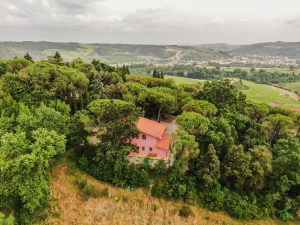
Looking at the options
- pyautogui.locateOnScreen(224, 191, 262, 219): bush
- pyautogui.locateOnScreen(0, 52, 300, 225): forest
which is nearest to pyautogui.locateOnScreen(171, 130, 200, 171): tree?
pyautogui.locateOnScreen(0, 52, 300, 225): forest

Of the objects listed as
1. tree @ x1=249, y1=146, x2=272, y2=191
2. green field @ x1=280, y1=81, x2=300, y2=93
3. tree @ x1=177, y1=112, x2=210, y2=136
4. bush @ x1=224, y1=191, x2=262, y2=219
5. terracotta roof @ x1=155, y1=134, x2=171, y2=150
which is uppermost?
tree @ x1=177, y1=112, x2=210, y2=136

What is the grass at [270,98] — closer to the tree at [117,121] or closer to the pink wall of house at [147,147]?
the pink wall of house at [147,147]

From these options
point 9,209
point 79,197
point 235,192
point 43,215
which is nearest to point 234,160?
point 235,192

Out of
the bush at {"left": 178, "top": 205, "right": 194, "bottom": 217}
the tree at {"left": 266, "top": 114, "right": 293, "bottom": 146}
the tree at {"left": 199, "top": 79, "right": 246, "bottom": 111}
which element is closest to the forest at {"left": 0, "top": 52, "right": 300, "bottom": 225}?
the bush at {"left": 178, "top": 205, "right": 194, "bottom": 217}

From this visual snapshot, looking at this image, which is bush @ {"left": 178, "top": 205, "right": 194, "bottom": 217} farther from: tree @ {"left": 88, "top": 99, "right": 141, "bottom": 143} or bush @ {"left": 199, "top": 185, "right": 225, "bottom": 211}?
tree @ {"left": 88, "top": 99, "right": 141, "bottom": 143}

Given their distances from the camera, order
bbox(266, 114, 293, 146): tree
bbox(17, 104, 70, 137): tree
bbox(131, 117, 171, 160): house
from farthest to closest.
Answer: bbox(266, 114, 293, 146): tree < bbox(131, 117, 171, 160): house < bbox(17, 104, 70, 137): tree

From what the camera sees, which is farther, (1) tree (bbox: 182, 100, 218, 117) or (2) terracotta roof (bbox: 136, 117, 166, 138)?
(1) tree (bbox: 182, 100, 218, 117)

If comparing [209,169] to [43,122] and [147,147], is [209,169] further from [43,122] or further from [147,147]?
[43,122]

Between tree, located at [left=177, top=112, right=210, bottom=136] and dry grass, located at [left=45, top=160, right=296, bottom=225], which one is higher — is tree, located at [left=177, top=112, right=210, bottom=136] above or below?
above

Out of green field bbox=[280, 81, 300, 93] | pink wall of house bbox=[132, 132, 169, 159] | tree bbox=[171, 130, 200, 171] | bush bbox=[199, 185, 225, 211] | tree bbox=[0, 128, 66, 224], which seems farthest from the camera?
green field bbox=[280, 81, 300, 93]
